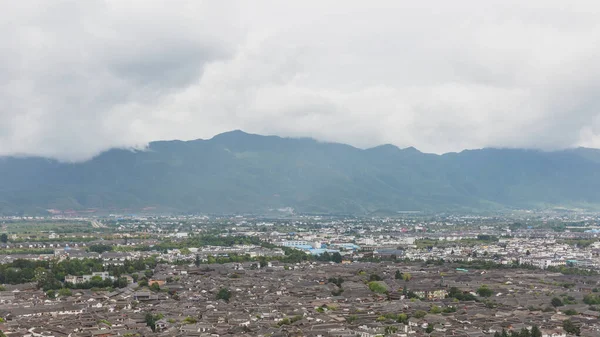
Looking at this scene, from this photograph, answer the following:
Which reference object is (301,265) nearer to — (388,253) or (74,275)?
(388,253)

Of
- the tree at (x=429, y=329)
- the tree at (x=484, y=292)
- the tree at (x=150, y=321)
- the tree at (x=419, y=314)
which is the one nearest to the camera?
the tree at (x=429, y=329)

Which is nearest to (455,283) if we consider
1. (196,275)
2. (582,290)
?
(582,290)

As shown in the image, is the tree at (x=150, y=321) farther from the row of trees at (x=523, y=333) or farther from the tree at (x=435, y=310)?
the row of trees at (x=523, y=333)

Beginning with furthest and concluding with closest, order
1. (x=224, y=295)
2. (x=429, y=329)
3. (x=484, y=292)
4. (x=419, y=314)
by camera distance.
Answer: (x=484, y=292)
(x=224, y=295)
(x=419, y=314)
(x=429, y=329)

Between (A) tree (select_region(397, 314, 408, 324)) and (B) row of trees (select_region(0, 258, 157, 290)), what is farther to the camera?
(B) row of trees (select_region(0, 258, 157, 290))

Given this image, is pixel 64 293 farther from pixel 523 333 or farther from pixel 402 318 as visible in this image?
pixel 523 333

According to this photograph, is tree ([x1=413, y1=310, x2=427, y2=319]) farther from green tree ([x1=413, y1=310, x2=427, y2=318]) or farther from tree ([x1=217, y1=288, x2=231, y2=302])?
tree ([x1=217, y1=288, x2=231, y2=302])

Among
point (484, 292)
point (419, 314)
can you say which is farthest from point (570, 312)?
point (419, 314)

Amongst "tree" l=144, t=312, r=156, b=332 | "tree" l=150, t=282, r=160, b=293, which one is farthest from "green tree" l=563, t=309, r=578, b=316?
"tree" l=150, t=282, r=160, b=293

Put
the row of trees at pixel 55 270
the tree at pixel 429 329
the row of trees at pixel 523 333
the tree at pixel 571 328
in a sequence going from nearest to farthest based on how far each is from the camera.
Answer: the row of trees at pixel 523 333 → the tree at pixel 571 328 → the tree at pixel 429 329 → the row of trees at pixel 55 270

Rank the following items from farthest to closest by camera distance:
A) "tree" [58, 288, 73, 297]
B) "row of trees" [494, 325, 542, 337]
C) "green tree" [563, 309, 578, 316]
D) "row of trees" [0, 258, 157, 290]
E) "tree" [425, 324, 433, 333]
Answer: "row of trees" [0, 258, 157, 290], "tree" [58, 288, 73, 297], "green tree" [563, 309, 578, 316], "tree" [425, 324, 433, 333], "row of trees" [494, 325, 542, 337]

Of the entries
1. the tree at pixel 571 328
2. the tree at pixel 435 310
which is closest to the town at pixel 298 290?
the tree at pixel 571 328

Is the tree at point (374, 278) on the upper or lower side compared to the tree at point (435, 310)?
upper
